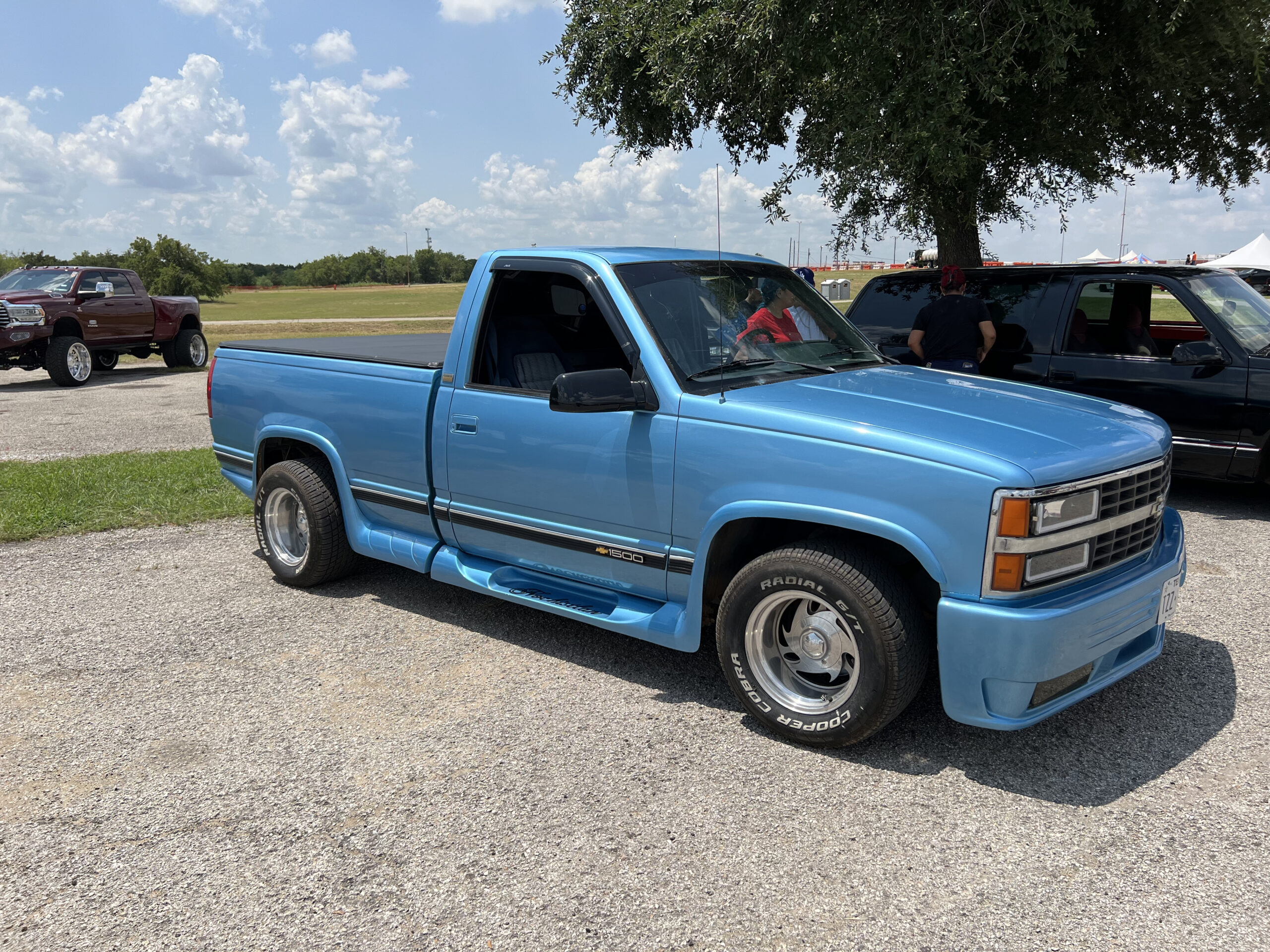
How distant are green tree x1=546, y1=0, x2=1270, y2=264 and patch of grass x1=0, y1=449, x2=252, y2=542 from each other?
708 cm

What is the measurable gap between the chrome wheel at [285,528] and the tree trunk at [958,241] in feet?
31.7

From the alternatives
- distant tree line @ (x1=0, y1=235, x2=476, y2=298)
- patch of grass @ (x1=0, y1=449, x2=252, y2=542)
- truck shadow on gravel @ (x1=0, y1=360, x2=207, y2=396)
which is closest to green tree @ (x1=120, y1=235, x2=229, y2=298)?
distant tree line @ (x1=0, y1=235, x2=476, y2=298)

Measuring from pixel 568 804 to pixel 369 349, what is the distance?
3416 millimetres

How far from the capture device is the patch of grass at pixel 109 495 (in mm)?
7375

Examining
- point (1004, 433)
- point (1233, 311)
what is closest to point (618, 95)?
point (1233, 311)

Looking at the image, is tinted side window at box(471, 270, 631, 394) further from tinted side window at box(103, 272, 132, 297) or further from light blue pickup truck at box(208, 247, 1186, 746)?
tinted side window at box(103, 272, 132, 297)

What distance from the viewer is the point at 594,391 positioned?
13.0 ft

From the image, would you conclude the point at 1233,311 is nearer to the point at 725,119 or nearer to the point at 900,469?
the point at 900,469

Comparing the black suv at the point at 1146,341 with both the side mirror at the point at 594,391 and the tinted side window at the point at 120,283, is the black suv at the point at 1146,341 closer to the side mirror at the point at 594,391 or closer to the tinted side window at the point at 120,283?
the side mirror at the point at 594,391

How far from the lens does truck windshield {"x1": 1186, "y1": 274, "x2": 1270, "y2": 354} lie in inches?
294

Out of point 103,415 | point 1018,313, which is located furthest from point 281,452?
point 103,415

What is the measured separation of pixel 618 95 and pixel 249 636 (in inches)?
468

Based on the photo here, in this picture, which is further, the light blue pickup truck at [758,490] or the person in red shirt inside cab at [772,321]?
the person in red shirt inside cab at [772,321]

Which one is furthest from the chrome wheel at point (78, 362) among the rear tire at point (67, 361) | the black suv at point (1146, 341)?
the black suv at point (1146, 341)
